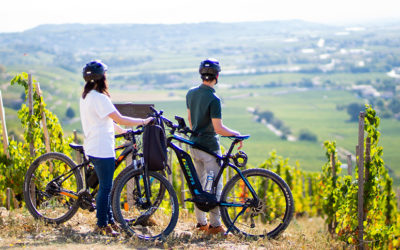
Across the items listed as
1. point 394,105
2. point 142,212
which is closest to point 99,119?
point 142,212

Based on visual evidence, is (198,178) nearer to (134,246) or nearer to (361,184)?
(134,246)

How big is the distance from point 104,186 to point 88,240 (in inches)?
21.9

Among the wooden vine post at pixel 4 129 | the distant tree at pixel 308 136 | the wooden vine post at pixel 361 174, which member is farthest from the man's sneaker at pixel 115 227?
the distant tree at pixel 308 136

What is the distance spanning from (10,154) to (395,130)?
97.2m

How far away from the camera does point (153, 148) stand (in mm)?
4777

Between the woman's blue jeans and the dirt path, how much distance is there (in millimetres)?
209

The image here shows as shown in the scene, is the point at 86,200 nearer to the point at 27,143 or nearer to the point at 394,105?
the point at 27,143

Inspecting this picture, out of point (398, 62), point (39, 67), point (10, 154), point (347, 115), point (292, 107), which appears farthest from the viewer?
point (398, 62)

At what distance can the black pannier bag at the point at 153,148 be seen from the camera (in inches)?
188

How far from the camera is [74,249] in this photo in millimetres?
4531

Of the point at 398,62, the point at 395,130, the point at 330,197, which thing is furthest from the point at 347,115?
the point at 330,197

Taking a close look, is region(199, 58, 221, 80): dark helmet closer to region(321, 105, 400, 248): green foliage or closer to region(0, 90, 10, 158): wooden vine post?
region(321, 105, 400, 248): green foliage

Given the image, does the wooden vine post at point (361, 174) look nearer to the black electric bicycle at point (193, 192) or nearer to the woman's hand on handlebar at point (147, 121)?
the black electric bicycle at point (193, 192)

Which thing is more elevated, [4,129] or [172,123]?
[172,123]
